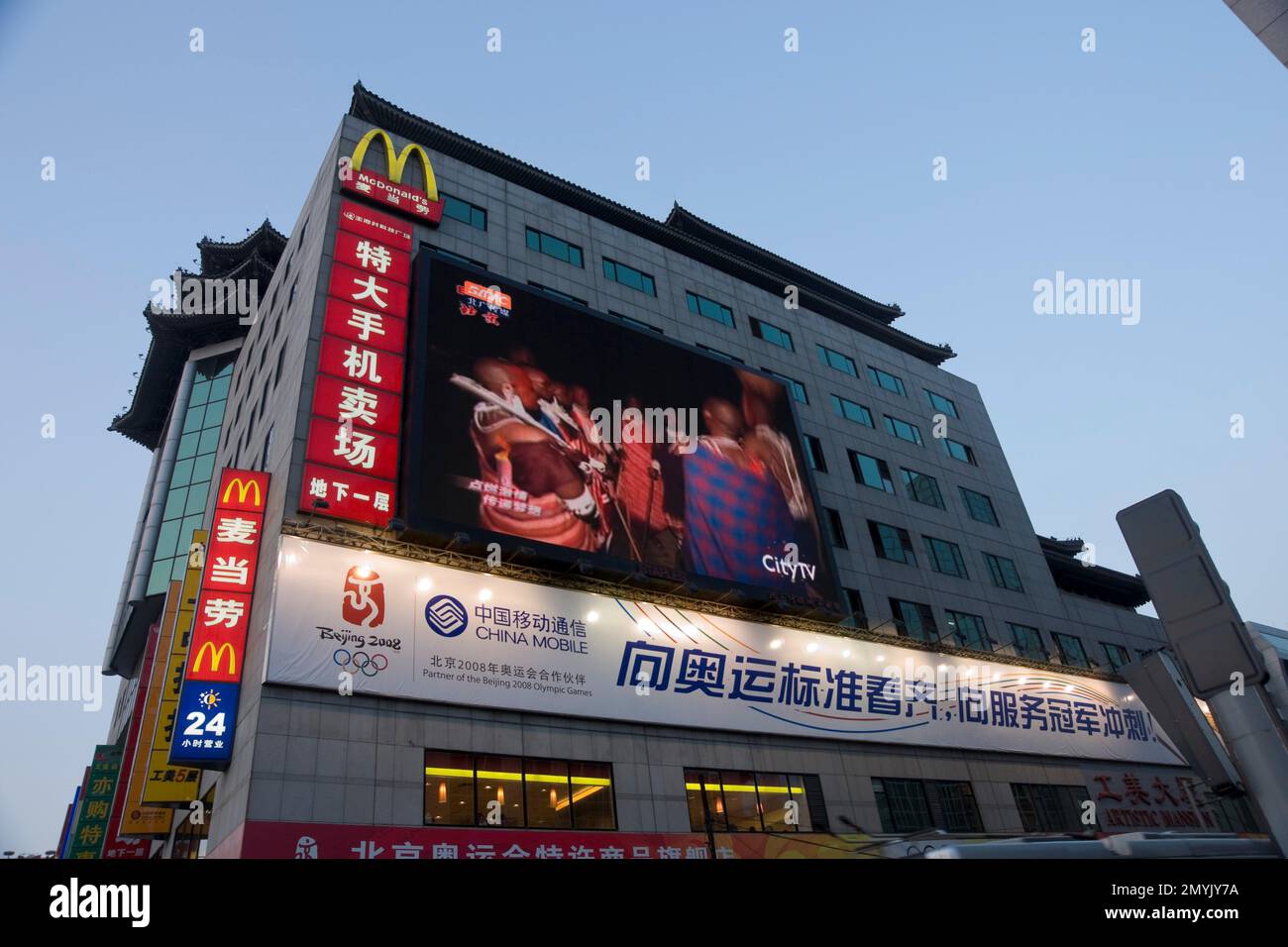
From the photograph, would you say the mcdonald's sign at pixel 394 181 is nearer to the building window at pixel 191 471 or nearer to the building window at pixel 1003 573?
the building window at pixel 191 471

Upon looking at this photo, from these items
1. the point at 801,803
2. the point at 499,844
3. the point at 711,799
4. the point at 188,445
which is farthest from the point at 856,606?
the point at 188,445

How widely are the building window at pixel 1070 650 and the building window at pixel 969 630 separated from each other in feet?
16.4

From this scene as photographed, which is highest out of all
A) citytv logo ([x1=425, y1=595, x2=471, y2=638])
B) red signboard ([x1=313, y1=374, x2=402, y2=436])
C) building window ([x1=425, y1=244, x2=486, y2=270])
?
building window ([x1=425, y1=244, x2=486, y2=270])

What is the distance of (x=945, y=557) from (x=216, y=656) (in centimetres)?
2834

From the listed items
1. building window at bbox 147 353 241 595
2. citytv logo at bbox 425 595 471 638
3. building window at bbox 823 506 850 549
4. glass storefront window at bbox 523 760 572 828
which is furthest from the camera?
building window at bbox 147 353 241 595

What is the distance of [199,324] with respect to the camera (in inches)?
2322

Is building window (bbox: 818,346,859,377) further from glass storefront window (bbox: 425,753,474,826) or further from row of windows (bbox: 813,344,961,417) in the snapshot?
glass storefront window (bbox: 425,753,474,826)

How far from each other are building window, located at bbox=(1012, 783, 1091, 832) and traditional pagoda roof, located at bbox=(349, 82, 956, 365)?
969 inches

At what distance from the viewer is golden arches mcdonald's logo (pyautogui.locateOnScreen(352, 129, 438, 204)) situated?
28.2 meters

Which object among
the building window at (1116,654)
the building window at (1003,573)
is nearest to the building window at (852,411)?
the building window at (1003,573)

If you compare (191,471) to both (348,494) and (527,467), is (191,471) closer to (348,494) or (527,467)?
(348,494)

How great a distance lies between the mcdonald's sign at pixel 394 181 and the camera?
89.2 ft

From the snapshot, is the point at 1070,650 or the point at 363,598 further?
the point at 1070,650

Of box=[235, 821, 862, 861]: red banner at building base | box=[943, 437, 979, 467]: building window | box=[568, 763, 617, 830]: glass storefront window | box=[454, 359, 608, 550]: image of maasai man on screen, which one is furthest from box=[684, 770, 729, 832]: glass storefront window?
box=[943, 437, 979, 467]: building window
